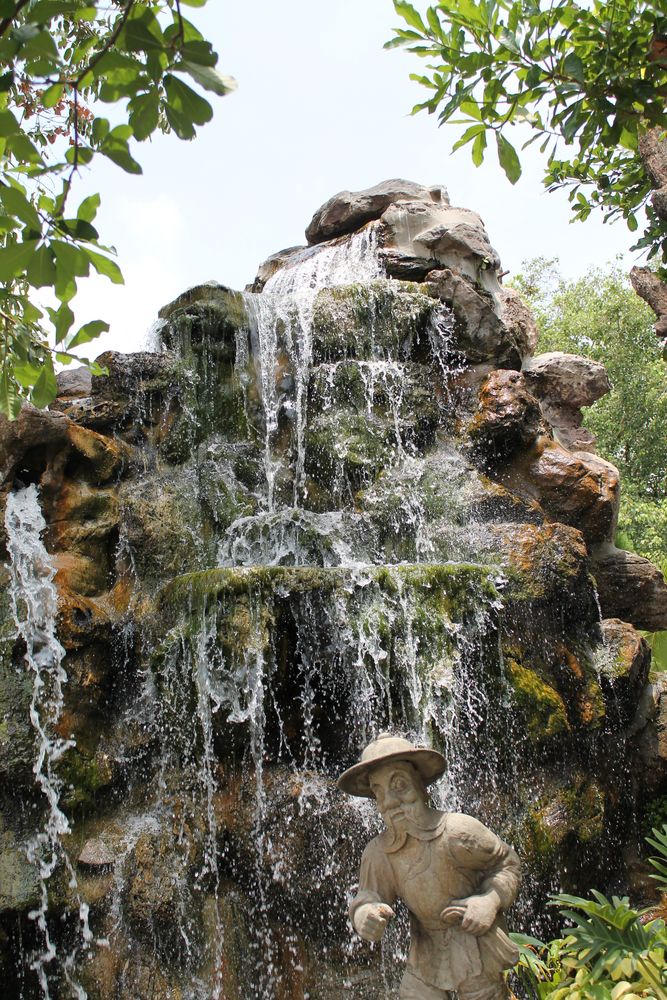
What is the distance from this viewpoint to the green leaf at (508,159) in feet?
12.9

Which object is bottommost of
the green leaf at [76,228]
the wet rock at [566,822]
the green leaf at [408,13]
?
the wet rock at [566,822]

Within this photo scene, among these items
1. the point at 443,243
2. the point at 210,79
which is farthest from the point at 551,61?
the point at 443,243

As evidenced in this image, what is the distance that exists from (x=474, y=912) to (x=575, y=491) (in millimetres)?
6148

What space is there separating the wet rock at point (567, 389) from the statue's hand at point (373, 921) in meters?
8.19

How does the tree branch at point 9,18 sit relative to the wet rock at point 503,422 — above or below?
below

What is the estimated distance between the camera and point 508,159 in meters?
3.94

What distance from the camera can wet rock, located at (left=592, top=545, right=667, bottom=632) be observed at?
9312mm

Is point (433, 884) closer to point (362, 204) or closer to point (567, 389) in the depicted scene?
point (567, 389)

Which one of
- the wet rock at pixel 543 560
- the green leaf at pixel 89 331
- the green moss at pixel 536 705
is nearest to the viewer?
the green leaf at pixel 89 331

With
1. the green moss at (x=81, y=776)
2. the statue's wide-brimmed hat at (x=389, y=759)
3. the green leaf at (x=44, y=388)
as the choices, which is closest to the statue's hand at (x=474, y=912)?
the statue's wide-brimmed hat at (x=389, y=759)

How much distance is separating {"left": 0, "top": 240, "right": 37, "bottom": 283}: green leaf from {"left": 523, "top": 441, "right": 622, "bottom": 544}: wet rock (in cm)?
741

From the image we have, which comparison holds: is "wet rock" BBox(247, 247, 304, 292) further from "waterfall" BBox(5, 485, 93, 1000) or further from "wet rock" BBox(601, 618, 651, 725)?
"wet rock" BBox(601, 618, 651, 725)

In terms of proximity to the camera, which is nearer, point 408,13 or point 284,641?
point 408,13

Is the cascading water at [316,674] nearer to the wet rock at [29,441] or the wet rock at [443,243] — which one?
the wet rock at [29,441]
